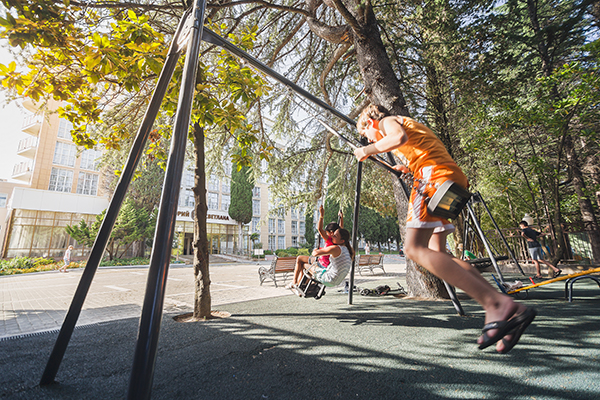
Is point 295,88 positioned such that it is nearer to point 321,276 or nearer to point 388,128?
point 388,128

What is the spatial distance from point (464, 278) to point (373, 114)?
1.64m

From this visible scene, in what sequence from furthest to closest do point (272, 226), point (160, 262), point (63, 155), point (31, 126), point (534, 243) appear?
point (272, 226) → point (63, 155) → point (31, 126) → point (534, 243) → point (160, 262)

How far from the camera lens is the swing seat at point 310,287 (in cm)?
435

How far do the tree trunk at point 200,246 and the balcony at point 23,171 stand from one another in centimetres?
3417

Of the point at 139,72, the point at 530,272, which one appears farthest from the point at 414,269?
the point at 530,272

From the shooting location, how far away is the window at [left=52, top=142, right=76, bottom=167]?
88.2 ft

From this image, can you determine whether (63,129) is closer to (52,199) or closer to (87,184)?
(87,184)

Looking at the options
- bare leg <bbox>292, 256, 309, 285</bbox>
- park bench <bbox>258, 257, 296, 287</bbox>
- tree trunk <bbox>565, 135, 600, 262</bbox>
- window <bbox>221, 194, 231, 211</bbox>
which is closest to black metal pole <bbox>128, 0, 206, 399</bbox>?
bare leg <bbox>292, 256, 309, 285</bbox>

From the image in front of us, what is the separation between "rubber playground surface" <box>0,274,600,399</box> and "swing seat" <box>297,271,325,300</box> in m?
0.79

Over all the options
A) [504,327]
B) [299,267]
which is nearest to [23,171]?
[299,267]

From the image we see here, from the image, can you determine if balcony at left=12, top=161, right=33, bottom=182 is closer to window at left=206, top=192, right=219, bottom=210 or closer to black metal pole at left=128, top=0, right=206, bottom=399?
window at left=206, top=192, right=219, bottom=210

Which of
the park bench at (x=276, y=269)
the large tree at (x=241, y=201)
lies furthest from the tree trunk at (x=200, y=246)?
the large tree at (x=241, y=201)

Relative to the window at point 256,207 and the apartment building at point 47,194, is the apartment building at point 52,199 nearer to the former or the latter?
the apartment building at point 47,194

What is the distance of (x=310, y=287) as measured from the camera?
436cm
